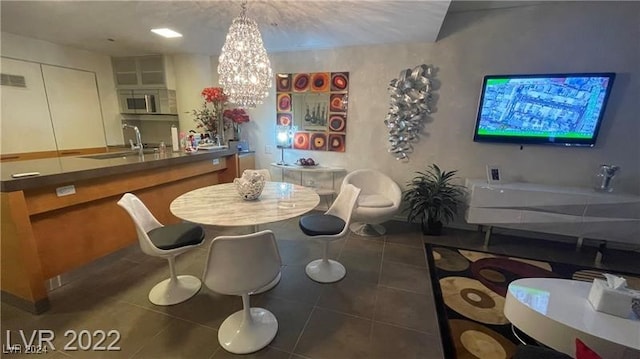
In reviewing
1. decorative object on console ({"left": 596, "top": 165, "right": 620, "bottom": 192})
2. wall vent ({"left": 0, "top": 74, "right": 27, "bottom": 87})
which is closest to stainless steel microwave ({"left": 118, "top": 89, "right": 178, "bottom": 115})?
wall vent ({"left": 0, "top": 74, "right": 27, "bottom": 87})

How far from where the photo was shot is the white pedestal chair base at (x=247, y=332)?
1.59m

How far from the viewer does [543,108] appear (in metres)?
2.86

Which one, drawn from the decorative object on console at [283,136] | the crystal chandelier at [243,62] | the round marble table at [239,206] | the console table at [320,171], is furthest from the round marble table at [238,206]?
the decorative object on console at [283,136]

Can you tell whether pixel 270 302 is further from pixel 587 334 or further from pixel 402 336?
pixel 587 334

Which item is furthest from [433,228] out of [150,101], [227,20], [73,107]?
[73,107]

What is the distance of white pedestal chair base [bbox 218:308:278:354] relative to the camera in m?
1.59

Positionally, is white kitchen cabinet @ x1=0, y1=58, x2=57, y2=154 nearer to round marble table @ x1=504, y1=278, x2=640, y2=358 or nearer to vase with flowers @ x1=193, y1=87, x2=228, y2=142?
vase with flowers @ x1=193, y1=87, x2=228, y2=142

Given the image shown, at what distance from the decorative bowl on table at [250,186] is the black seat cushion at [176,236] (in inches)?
18.5

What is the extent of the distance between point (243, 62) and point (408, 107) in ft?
7.05

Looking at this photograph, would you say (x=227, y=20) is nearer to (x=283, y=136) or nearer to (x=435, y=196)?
(x=283, y=136)

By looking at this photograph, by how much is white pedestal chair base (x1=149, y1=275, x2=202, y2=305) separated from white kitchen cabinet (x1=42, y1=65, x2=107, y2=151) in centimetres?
362

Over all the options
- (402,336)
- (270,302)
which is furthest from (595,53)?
(270,302)

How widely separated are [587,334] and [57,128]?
622 cm

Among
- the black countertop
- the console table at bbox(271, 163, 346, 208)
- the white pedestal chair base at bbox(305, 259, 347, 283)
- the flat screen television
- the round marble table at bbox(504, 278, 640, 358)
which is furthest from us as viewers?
the console table at bbox(271, 163, 346, 208)
